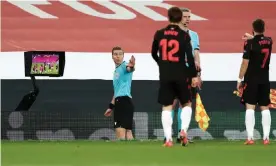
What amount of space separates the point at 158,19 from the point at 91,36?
1173mm

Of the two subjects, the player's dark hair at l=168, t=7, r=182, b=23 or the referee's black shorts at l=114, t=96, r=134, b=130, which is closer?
the player's dark hair at l=168, t=7, r=182, b=23

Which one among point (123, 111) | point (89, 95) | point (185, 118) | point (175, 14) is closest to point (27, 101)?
point (89, 95)

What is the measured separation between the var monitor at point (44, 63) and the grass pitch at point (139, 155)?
3451 millimetres

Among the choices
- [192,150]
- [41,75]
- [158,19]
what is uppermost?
[158,19]

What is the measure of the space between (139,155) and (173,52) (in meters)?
1.48

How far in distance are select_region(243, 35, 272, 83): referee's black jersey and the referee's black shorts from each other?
2.00 metres

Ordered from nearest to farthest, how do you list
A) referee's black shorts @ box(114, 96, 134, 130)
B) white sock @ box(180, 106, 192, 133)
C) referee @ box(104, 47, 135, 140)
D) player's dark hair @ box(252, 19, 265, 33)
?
1. white sock @ box(180, 106, 192, 133)
2. player's dark hair @ box(252, 19, 265, 33)
3. referee @ box(104, 47, 135, 140)
4. referee's black shorts @ box(114, 96, 134, 130)

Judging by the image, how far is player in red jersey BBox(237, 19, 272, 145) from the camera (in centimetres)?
1049

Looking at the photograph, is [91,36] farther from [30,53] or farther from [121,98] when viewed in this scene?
[121,98]

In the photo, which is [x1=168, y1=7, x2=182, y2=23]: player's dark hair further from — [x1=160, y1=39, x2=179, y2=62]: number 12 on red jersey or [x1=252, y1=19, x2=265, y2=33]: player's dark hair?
[x1=252, y1=19, x2=265, y2=33]: player's dark hair

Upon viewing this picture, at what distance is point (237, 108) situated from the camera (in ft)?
46.2

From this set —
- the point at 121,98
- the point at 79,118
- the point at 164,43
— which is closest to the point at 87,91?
the point at 79,118

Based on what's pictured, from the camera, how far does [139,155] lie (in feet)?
28.0

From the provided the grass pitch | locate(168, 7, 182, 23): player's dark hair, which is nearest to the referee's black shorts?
the grass pitch
